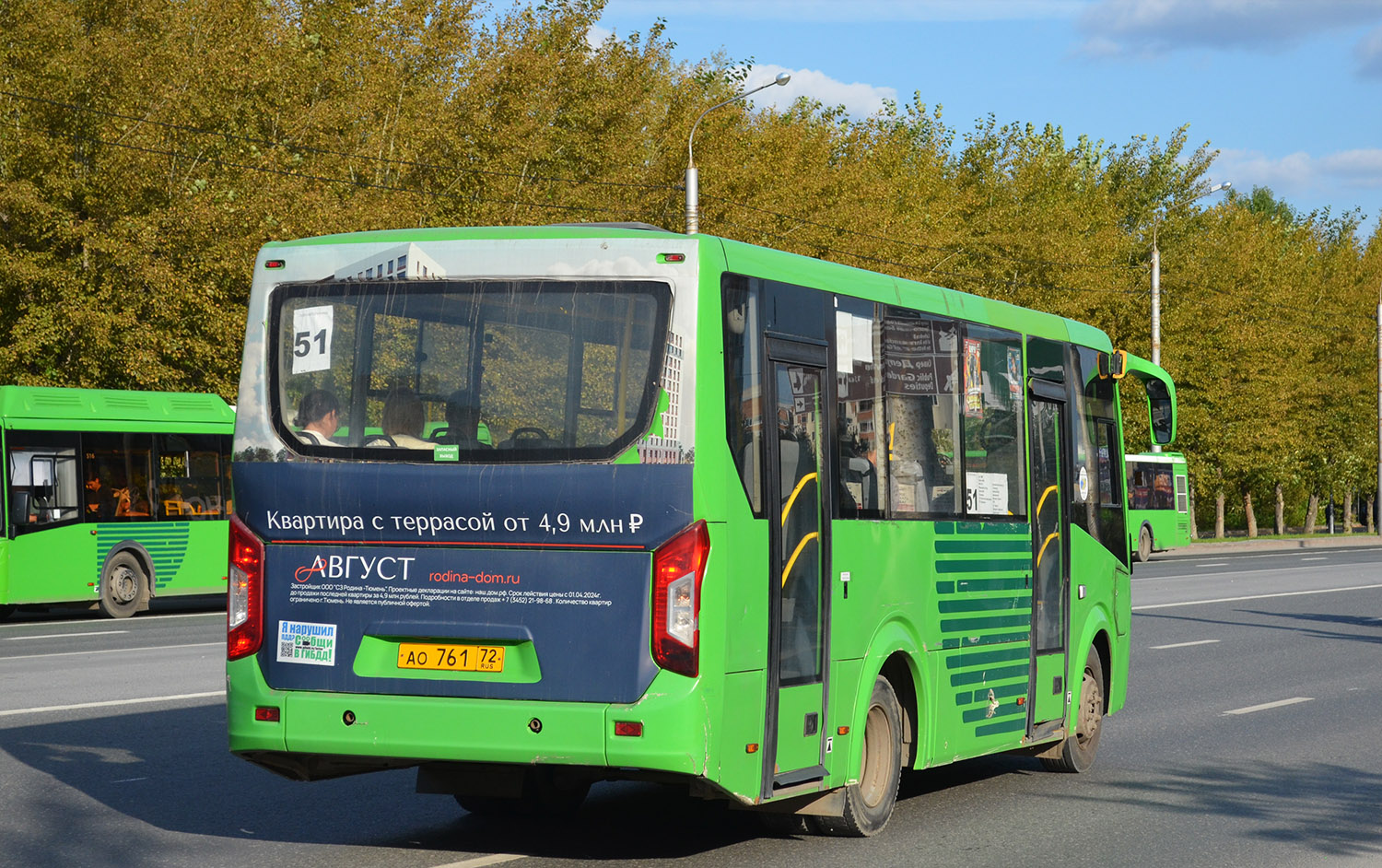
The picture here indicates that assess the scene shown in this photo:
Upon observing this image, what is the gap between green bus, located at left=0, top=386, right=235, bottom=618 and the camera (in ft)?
77.5

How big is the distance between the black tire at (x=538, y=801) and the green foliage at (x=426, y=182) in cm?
2014

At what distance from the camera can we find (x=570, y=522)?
6.91 metres

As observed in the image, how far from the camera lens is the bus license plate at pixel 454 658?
7.03 metres

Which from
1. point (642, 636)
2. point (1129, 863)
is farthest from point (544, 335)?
point (1129, 863)

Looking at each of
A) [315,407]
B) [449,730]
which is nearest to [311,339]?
[315,407]

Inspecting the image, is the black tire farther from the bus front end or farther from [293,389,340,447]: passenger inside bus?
[293,389,340,447]: passenger inside bus

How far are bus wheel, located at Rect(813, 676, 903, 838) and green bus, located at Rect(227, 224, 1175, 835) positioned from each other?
20 millimetres

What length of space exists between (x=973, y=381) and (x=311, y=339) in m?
3.72

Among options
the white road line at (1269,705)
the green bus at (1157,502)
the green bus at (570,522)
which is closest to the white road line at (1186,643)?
the white road line at (1269,705)

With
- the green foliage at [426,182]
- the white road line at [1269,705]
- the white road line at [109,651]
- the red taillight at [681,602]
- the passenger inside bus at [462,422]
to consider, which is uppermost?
the green foliage at [426,182]

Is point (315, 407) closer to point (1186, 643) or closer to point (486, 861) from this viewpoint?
point (486, 861)

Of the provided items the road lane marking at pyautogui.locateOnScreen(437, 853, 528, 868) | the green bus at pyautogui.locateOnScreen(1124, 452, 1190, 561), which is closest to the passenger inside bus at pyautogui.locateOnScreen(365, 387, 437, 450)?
the road lane marking at pyautogui.locateOnScreen(437, 853, 528, 868)

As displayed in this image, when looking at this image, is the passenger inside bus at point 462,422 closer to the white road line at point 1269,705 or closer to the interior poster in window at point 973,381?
the interior poster in window at point 973,381

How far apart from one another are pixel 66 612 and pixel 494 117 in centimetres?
1393
